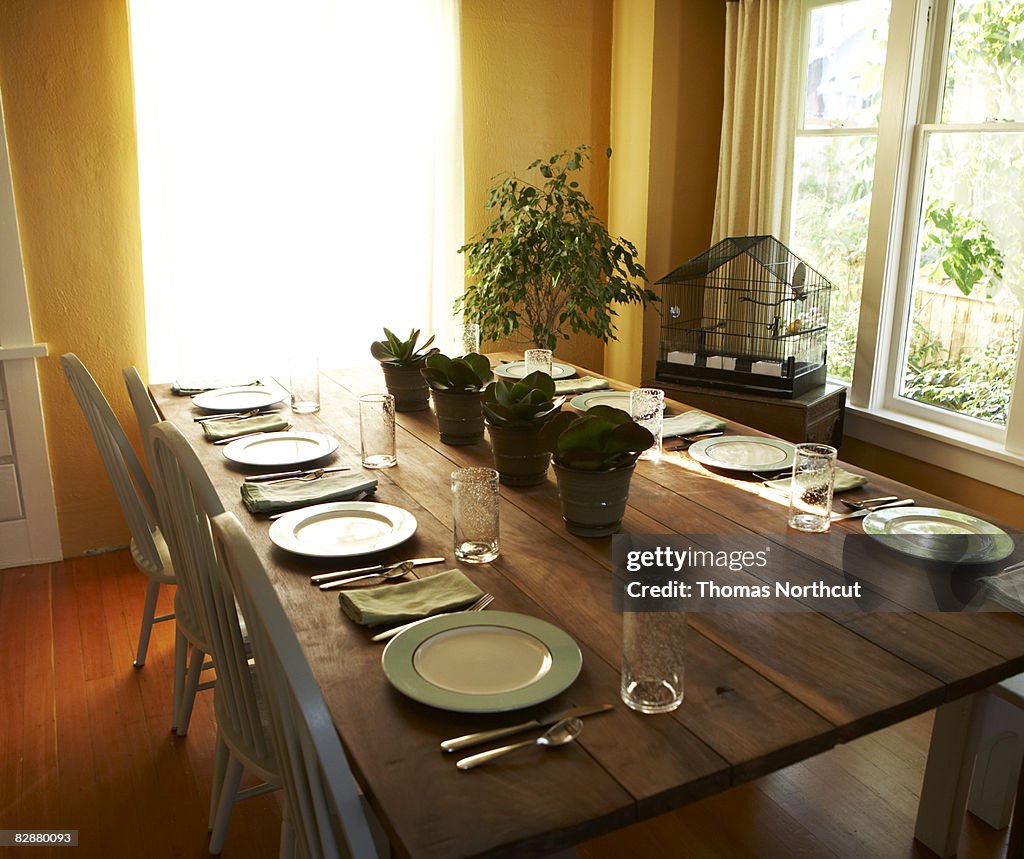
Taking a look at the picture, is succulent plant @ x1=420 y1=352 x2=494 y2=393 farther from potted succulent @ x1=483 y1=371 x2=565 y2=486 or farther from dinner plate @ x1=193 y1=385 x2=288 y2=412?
dinner plate @ x1=193 y1=385 x2=288 y2=412

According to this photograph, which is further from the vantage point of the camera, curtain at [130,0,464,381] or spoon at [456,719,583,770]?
curtain at [130,0,464,381]

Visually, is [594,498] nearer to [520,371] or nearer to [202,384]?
[520,371]

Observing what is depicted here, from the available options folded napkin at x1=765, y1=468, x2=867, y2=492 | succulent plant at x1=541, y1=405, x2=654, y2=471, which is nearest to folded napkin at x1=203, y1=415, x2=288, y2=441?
succulent plant at x1=541, y1=405, x2=654, y2=471

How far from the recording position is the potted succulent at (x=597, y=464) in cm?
165

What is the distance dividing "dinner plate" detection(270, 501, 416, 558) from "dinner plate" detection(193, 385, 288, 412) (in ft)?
2.69

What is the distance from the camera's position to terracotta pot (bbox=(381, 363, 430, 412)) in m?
2.54

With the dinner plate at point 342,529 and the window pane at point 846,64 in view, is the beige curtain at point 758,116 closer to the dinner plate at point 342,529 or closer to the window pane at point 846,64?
the window pane at point 846,64

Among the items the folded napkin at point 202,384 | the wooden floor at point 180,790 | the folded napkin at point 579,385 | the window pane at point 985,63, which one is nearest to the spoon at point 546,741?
the wooden floor at point 180,790

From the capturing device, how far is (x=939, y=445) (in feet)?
10.2

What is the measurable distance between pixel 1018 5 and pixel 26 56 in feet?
10.2

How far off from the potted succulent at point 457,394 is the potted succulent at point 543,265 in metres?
1.33

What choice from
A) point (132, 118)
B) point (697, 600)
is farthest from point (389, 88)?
point (697, 600)

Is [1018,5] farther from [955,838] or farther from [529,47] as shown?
[955,838]

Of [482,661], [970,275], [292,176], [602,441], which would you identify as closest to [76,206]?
[292,176]
